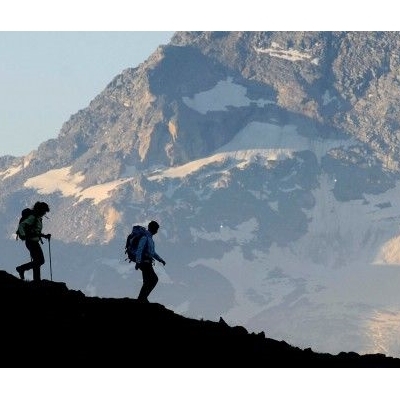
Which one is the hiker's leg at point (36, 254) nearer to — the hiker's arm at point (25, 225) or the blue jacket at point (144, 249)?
the hiker's arm at point (25, 225)

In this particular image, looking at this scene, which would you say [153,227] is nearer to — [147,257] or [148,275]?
[147,257]

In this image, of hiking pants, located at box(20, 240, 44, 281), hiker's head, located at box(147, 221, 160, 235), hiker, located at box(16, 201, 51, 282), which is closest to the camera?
hiker's head, located at box(147, 221, 160, 235)

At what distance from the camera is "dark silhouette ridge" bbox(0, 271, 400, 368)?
3900 cm

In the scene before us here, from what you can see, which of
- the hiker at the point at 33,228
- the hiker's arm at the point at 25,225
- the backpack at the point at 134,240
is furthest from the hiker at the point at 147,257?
the hiker's arm at the point at 25,225

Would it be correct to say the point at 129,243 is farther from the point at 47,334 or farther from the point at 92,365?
the point at 92,365

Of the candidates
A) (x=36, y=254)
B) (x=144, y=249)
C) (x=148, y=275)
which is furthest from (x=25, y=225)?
(x=148, y=275)

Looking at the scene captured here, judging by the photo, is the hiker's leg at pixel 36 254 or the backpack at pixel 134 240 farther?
the hiker's leg at pixel 36 254

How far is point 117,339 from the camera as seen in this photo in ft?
137

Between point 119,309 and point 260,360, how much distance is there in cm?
526

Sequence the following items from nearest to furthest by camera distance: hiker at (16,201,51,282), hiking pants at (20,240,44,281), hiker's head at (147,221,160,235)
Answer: hiker's head at (147,221,160,235) → hiker at (16,201,51,282) → hiking pants at (20,240,44,281)

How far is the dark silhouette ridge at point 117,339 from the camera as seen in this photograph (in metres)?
39.0

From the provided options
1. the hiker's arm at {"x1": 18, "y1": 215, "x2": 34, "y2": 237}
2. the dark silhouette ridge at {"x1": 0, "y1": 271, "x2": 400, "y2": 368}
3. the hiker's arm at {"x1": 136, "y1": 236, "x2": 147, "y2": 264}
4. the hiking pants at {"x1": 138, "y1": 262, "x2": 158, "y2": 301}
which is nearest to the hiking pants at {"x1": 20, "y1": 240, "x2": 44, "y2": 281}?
the hiker's arm at {"x1": 18, "y1": 215, "x2": 34, "y2": 237}

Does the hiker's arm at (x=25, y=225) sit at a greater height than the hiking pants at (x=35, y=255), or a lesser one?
greater

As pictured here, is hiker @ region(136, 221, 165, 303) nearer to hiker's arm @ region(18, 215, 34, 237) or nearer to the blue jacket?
the blue jacket
